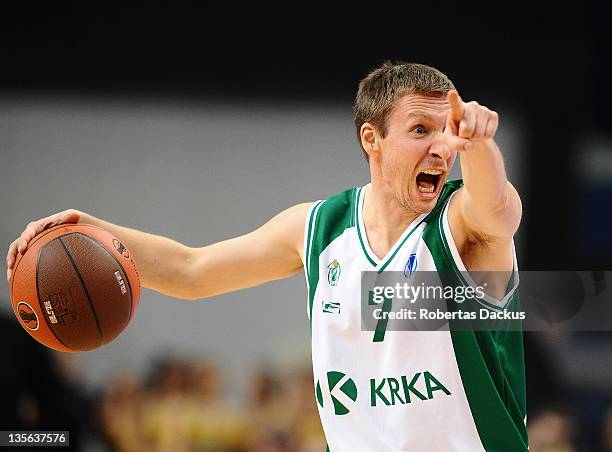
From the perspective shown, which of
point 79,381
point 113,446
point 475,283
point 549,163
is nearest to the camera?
point 475,283

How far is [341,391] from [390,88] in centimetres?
124

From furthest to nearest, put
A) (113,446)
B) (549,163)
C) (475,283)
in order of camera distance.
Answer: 1. (549,163)
2. (113,446)
3. (475,283)

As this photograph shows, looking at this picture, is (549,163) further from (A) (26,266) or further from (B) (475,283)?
(A) (26,266)

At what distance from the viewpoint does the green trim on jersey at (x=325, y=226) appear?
11.8 ft

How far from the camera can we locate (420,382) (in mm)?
3285

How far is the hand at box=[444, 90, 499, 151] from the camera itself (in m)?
2.66

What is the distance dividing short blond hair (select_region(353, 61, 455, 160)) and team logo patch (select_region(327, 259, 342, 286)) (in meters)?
0.51

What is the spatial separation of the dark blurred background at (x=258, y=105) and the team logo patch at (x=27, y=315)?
3.80 meters

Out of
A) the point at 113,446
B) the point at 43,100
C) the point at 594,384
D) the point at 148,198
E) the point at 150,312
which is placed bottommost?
the point at 113,446

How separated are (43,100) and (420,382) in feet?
18.8

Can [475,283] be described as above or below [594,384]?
above

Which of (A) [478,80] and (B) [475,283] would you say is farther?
(A) [478,80]

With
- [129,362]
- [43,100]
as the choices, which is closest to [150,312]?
[129,362]

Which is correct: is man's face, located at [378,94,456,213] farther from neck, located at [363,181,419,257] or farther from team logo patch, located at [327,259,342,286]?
team logo patch, located at [327,259,342,286]
